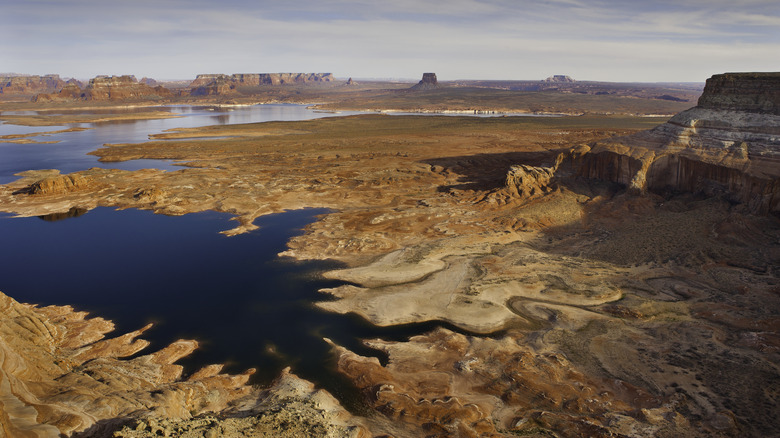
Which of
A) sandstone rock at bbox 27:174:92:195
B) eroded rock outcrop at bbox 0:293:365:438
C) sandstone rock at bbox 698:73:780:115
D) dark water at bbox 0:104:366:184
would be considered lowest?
eroded rock outcrop at bbox 0:293:365:438

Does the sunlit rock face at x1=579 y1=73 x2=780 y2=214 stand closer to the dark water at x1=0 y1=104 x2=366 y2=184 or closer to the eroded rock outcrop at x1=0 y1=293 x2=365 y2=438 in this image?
the eroded rock outcrop at x1=0 y1=293 x2=365 y2=438

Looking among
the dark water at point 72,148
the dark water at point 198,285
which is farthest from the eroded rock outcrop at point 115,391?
the dark water at point 72,148

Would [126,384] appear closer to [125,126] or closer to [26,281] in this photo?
[26,281]

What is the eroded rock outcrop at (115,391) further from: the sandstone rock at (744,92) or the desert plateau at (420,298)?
the sandstone rock at (744,92)

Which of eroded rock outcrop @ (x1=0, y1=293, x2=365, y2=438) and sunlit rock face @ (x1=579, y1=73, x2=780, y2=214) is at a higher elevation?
sunlit rock face @ (x1=579, y1=73, x2=780, y2=214)

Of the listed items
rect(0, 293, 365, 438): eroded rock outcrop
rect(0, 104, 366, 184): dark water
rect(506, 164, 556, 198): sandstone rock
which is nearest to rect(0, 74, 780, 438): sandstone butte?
rect(0, 293, 365, 438): eroded rock outcrop

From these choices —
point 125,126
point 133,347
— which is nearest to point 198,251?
point 133,347

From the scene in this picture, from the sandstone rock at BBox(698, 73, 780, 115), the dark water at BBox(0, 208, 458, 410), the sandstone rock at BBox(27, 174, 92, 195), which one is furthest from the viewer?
the sandstone rock at BBox(27, 174, 92, 195)
